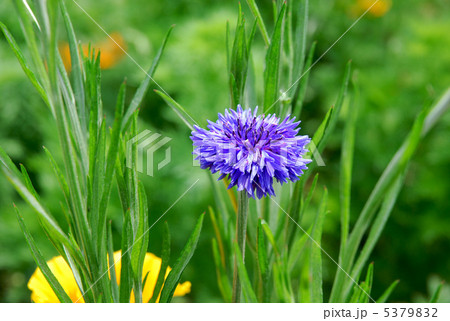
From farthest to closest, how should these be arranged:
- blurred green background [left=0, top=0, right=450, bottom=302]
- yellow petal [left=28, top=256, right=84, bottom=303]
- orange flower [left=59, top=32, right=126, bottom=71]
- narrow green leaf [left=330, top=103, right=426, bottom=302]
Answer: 1. orange flower [left=59, top=32, right=126, bottom=71]
2. blurred green background [left=0, top=0, right=450, bottom=302]
3. yellow petal [left=28, top=256, right=84, bottom=303]
4. narrow green leaf [left=330, top=103, right=426, bottom=302]

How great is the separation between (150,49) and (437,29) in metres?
0.65

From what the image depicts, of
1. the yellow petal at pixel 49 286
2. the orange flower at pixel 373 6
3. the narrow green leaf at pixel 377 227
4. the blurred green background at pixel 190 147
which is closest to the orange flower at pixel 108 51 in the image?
the blurred green background at pixel 190 147

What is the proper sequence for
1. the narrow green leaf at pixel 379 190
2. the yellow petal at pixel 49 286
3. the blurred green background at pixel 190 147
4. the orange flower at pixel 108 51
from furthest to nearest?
1. the orange flower at pixel 108 51
2. the blurred green background at pixel 190 147
3. the yellow petal at pixel 49 286
4. the narrow green leaf at pixel 379 190

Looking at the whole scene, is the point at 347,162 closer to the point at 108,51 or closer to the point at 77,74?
the point at 77,74

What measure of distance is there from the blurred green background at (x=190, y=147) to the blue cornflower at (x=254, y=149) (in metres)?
0.61

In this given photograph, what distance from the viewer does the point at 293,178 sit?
9.1 inches

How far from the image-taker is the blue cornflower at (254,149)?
226 millimetres

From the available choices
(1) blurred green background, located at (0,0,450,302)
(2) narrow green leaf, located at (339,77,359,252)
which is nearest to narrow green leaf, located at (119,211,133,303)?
(2) narrow green leaf, located at (339,77,359,252)

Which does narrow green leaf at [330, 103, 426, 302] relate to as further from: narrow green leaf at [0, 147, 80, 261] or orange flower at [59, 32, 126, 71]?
orange flower at [59, 32, 126, 71]

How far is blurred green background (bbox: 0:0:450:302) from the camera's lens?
2.98 ft

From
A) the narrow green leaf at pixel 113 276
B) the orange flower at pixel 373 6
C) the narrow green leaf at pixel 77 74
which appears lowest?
the narrow green leaf at pixel 113 276

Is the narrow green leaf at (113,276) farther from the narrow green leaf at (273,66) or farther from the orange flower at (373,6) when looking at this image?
the orange flower at (373,6)

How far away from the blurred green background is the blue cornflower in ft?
1.99

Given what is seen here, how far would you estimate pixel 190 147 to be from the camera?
0.94 metres
